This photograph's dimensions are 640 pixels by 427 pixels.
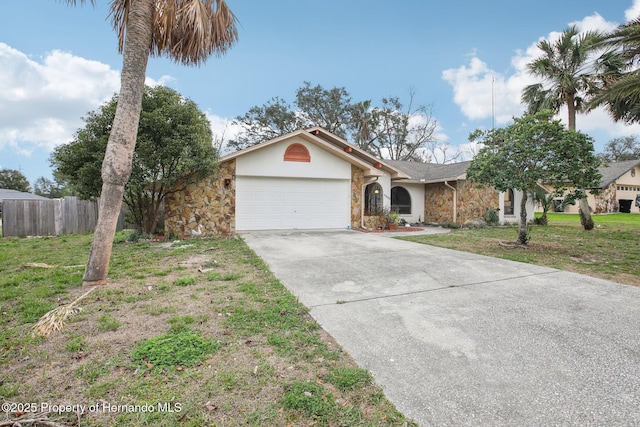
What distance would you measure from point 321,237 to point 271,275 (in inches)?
216

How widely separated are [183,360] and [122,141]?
14.1 ft

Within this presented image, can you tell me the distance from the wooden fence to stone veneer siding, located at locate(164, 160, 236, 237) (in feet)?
17.4

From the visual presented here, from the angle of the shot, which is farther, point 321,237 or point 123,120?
point 321,237

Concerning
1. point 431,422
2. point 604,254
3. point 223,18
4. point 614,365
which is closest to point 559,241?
point 604,254

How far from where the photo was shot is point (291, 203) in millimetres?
13180

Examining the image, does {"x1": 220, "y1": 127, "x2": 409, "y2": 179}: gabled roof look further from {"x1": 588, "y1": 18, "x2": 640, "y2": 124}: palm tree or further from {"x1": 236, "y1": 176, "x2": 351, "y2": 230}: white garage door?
{"x1": 588, "y1": 18, "x2": 640, "y2": 124}: palm tree

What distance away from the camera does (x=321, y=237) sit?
36.6 ft

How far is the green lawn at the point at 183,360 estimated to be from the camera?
2115 mm

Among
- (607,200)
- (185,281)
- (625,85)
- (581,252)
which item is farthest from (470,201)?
(607,200)

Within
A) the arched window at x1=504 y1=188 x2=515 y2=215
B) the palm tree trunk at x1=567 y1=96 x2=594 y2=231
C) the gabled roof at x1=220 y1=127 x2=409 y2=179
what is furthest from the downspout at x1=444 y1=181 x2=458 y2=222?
the palm tree trunk at x1=567 y1=96 x2=594 y2=231

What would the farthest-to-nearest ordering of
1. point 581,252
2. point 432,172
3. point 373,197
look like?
point 432,172 → point 373,197 → point 581,252

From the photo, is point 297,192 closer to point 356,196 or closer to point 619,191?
point 356,196

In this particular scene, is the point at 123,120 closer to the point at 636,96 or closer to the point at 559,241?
the point at 636,96

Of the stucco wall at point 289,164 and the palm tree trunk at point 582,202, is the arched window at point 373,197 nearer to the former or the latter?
the stucco wall at point 289,164
